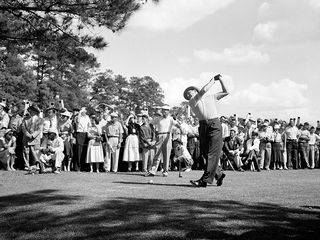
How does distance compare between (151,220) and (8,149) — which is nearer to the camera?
(151,220)

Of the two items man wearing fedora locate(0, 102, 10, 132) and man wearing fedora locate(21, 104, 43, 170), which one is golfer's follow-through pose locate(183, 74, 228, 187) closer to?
man wearing fedora locate(21, 104, 43, 170)

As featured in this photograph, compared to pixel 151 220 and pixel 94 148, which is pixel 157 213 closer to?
pixel 151 220

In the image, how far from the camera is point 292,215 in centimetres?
625

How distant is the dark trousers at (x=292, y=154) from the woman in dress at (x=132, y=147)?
8034 mm

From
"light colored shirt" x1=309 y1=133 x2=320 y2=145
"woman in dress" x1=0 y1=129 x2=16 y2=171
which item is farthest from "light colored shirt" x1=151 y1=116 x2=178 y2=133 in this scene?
"light colored shirt" x1=309 y1=133 x2=320 y2=145

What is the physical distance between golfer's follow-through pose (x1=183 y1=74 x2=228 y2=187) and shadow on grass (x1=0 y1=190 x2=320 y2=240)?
2451 mm

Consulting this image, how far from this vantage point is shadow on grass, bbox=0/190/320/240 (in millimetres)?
5137

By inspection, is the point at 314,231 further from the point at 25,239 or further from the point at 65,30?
the point at 65,30

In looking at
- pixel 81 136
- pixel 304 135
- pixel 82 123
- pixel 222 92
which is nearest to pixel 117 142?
pixel 81 136

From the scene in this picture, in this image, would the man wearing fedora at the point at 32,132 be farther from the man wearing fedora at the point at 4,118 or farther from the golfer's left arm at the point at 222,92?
the golfer's left arm at the point at 222,92

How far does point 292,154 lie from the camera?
70.1 ft

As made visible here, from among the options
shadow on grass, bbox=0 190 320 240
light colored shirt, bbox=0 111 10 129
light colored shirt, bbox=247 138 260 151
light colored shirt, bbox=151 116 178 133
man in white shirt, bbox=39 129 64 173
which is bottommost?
shadow on grass, bbox=0 190 320 240

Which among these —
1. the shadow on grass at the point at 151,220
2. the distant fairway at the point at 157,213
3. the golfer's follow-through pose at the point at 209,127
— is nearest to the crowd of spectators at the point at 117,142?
the golfer's follow-through pose at the point at 209,127

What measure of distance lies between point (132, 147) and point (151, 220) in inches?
442
